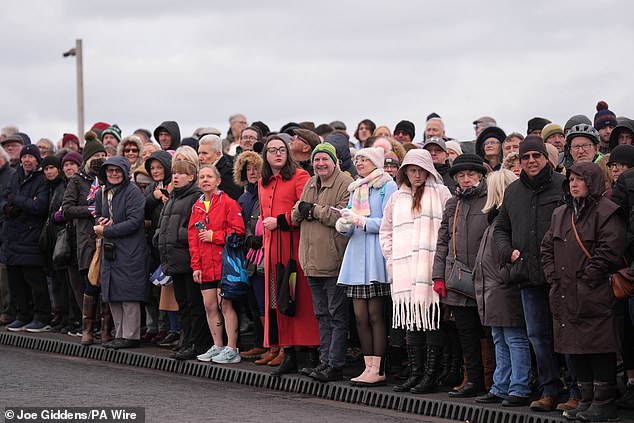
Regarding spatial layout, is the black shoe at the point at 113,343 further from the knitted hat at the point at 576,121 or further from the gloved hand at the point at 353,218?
the knitted hat at the point at 576,121

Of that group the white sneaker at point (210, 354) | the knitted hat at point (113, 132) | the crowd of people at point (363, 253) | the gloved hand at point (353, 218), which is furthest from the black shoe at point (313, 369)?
the knitted hat at point (113, 132)

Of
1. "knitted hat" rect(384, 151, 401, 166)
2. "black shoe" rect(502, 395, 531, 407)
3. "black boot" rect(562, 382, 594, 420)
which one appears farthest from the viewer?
"knitted hat" rect(384, 151, 401, 166)

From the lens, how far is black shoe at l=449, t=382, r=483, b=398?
11531 millimetres

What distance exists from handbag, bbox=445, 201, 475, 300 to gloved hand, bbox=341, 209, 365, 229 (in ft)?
3.64

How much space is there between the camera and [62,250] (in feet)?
56.2

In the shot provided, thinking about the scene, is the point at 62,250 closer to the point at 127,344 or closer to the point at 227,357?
the point at 127,344

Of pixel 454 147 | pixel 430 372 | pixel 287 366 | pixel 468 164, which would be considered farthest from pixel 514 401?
pixel 454 147

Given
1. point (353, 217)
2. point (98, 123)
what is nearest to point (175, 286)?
point (353, 217)

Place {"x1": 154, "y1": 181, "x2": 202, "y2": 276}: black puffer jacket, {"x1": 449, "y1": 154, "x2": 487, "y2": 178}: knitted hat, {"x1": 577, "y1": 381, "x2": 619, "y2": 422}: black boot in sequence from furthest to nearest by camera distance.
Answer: {"x1": 154, "y1": 181, "x2": 202, "y2": 276}: black puffer jacket
{"x1": 449, "y1": 154, "x2": 487, "y2": 178}: knitted hat
{"x1": 577, "y1": 381, "x2": 619, "y2": 422}: black boot

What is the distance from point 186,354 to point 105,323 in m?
2.06

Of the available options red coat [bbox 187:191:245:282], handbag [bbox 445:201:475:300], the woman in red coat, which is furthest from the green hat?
handbag [bbox 445:201:475:300]

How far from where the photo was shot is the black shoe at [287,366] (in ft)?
43.4

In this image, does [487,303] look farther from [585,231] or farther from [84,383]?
[84,383]

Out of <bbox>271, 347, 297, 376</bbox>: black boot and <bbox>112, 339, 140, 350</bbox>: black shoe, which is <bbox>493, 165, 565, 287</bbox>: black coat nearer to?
<bbox>271, 347, 297, 376</bbox>: black boot
